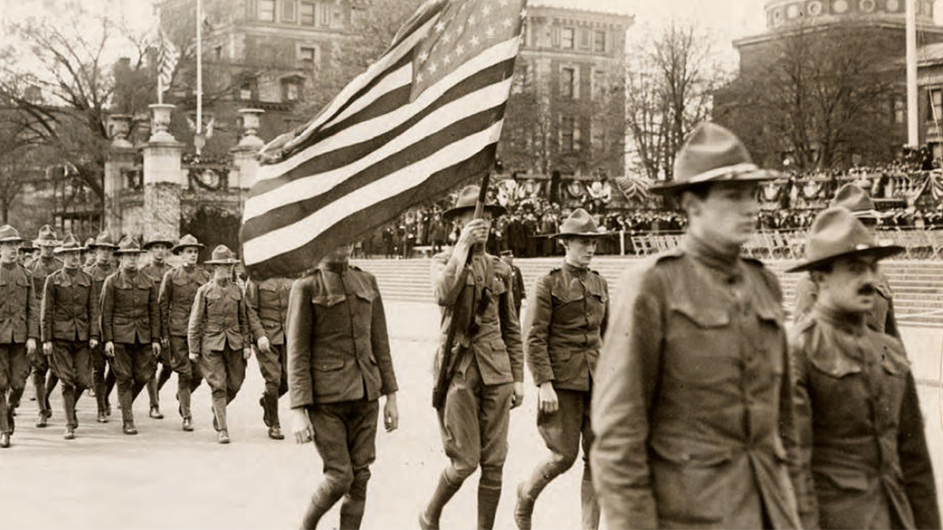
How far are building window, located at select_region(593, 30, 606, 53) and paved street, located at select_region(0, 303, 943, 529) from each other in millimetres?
85492

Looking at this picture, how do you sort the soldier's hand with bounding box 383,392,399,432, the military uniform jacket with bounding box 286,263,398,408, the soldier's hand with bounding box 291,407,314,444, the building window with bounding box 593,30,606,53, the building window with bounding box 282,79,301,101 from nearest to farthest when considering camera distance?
1. the soldier's hand with bounding box 291,407,314,444
2. the military uniform jacket with bounding box 286,263,398,408
3. the soldier's hand with bounding box 383,392,399,432
4. the building window with bounding box 282,79,301,101
5. the building window with bounding box 593,30,606,53

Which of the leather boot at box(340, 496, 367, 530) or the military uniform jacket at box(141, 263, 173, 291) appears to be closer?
the leather boot at box(340, 496, 367, 530)

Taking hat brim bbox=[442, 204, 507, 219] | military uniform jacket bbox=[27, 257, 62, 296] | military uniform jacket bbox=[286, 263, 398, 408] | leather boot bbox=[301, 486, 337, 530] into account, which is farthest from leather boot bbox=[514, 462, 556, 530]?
military uniform jacket bbox=[27, 257, 62, 296]

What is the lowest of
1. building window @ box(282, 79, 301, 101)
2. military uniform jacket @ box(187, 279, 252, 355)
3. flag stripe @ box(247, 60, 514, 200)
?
military uniform jacket @ box(187, 279, 252, 355)

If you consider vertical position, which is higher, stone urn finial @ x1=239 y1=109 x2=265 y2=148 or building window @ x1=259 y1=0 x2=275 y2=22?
building window @ x1=259 y1=0 x2=275 y2=22

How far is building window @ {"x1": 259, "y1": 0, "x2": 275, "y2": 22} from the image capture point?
91.5m

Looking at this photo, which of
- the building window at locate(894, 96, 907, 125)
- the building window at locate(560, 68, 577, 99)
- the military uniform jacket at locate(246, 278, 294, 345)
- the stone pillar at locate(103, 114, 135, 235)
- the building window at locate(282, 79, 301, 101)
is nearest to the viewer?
the military uniform jacket at locate(246, 278, 294, 345)

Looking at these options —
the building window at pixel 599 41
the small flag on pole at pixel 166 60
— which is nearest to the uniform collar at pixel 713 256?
the small flag on pole at pixel 166 60

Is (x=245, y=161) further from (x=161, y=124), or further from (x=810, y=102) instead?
(x=810, y=102)

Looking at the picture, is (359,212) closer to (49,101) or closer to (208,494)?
(208,494)

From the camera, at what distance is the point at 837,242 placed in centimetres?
512

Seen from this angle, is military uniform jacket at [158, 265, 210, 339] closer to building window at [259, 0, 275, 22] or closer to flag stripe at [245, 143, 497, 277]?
flag stripe at [245, 143, 497, 277]

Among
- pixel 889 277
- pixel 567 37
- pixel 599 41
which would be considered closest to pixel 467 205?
pixel 889 277

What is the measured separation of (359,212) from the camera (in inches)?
311
